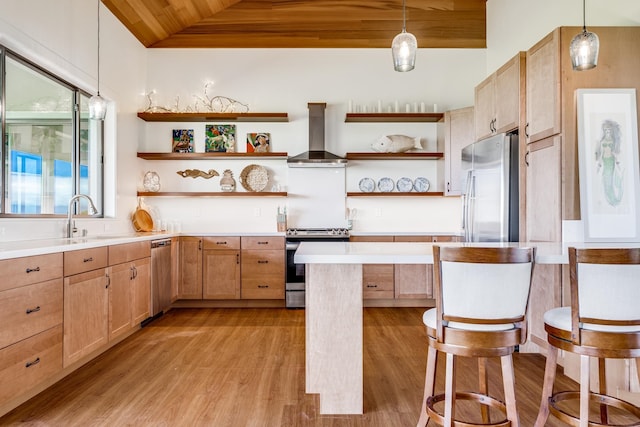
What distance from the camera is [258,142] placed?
5.08m

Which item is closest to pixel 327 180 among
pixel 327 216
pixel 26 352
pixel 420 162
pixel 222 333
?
pixel 327 216

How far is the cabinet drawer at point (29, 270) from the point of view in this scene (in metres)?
2.02

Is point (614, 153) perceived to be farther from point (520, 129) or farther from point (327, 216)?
point (327, 216)

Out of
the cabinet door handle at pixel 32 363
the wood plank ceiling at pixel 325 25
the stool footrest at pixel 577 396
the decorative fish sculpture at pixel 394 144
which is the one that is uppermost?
the wood plank ceiling at pixel 325 25

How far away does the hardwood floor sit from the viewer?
6.91 ft

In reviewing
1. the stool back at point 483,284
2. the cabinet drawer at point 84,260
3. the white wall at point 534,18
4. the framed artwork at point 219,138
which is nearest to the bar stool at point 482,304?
the stool back at point 483,284

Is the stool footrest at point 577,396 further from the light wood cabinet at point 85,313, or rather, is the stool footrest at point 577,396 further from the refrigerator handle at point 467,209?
the light wood cabinet at point 85,313

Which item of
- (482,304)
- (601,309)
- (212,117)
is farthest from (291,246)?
(601,309)

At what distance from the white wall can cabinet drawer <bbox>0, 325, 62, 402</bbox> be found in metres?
4.17

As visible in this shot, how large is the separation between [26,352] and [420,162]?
4.34 m

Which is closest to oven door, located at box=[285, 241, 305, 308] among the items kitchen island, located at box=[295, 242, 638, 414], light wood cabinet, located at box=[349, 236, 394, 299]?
light wood cabinet, located at box=[349, 236, 394, 299]

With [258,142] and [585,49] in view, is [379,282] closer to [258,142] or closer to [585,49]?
[258,142]

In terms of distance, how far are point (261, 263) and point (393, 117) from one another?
2.34m

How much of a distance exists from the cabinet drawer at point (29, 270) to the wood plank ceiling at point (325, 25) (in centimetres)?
353
